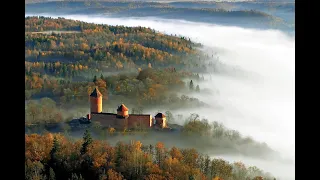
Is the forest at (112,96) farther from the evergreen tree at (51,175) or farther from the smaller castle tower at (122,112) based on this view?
the smaller castle tower at (122,112)

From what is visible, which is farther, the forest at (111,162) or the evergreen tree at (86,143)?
the evergreen tree at (86,143)

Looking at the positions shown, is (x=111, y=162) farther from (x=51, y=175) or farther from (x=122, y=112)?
(x=122, y=112)

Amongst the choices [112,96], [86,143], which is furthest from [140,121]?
[112,96]

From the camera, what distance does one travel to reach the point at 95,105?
17344mm

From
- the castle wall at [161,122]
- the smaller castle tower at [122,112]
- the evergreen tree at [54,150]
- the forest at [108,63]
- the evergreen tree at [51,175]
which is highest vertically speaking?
the forest at [108,63]

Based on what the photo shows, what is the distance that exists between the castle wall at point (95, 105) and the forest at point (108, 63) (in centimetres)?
56

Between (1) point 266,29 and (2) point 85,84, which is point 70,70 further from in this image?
(1) point 266,29

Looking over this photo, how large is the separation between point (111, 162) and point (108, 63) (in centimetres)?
1543

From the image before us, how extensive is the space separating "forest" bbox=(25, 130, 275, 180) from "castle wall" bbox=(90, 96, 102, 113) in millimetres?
3929

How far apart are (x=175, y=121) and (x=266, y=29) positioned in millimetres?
10565

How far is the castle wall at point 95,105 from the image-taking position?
→ 17148mm

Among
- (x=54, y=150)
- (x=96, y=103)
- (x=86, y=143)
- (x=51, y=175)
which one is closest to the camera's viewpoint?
(x=51, y=175)

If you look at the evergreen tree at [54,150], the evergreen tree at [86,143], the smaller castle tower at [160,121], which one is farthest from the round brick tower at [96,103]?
the evergreen tree at [54,150]
